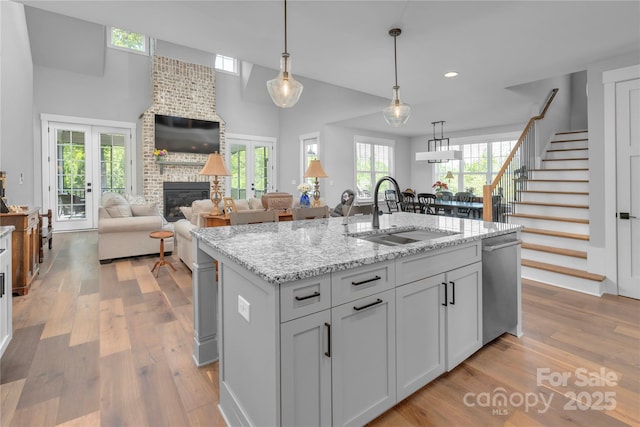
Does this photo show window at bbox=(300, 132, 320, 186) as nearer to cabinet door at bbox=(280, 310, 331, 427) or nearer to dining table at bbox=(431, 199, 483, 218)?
dining table at bbox=(431, 199, 483, 218)

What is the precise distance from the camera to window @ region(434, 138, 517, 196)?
27.5 feet

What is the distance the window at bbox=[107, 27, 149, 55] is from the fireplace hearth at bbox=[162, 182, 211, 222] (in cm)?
341

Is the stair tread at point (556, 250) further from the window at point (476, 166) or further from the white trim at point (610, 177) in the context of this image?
the window at point (476, 166)

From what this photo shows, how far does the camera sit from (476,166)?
8898mm

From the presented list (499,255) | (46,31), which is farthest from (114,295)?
(46,31)

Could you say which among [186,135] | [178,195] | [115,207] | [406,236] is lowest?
[406,236]

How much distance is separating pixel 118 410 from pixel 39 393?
0.53m

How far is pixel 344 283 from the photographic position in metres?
1.37

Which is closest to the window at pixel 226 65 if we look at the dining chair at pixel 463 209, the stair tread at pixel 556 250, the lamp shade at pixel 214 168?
the lamp shade at pixel 214 168

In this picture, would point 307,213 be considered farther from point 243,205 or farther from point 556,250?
point 556,250

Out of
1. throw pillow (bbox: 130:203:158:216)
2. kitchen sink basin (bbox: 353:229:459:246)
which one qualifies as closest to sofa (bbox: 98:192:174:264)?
throw pillow (bbox: 130:203:158:216)

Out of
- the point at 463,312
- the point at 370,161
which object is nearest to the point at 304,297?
the point at 463,312

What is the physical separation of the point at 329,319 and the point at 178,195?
7764 mm

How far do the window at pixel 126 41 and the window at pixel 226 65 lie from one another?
1827mm
